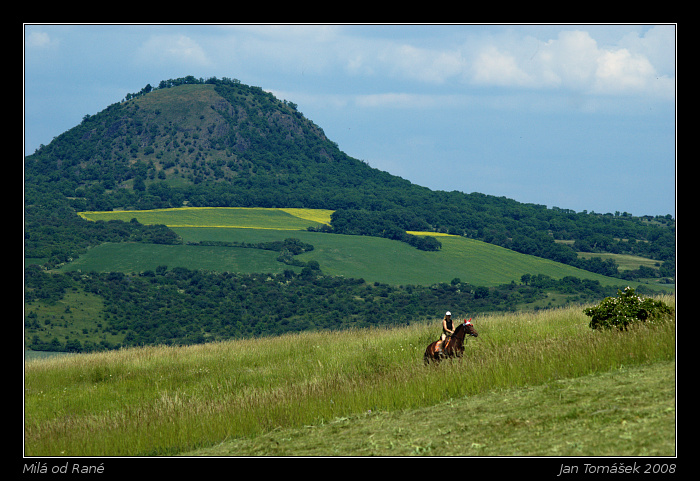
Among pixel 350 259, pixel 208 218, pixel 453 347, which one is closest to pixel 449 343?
pixel 453 347

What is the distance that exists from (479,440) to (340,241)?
514 ft

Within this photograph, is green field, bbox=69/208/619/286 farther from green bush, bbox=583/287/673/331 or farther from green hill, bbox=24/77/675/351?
green bush, bbox=583/287/673/331

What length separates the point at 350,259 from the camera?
153625 millimetres

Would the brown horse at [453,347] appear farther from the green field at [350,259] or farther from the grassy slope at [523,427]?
the green field at [350,259]

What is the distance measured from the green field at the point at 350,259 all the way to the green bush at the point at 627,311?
398 ft

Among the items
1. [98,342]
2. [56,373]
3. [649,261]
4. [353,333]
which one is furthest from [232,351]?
[649,261]

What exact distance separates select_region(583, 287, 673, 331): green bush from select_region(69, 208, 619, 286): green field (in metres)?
121

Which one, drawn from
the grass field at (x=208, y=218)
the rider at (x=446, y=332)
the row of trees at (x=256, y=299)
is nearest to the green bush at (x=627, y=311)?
the rider at (x=446, y=332)

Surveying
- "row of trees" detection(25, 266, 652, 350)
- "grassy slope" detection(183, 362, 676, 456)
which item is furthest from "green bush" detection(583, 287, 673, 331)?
"row of trees" detection(25, 266, 652, 350)

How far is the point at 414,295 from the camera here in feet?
434

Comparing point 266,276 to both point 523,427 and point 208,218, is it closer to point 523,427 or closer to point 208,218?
point 208,218

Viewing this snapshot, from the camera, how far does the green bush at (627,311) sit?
15.7m

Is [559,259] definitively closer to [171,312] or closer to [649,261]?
[649,261]

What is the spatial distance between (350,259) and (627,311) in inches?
5423
